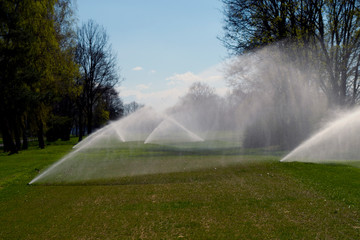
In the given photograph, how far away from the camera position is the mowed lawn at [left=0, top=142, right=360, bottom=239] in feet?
18.5

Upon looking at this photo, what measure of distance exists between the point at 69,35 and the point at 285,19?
19569 mm

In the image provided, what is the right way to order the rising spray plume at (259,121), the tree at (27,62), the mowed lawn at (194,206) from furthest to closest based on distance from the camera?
the tree at (27,62), the rising spray plume at (259,121), the mowed lawn at (194,206)

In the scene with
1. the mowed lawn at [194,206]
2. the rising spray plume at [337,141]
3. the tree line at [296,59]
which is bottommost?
the mowed lawn at [194,206]

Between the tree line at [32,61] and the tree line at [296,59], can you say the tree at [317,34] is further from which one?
the tree line at [32,61]

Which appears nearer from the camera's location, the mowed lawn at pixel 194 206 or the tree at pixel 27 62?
the mowed lawn at pixel 194 206

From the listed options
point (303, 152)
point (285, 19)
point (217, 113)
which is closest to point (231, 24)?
point (285, 19)

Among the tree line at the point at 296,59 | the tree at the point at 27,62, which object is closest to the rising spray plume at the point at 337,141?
the tree line at the point at 296,59

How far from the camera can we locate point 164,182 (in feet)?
33.2

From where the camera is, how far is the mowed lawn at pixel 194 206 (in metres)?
5.62

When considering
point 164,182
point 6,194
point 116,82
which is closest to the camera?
point 6,194

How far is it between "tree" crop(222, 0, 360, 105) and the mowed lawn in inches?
365

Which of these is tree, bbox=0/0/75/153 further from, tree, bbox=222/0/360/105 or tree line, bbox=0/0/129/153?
tree, bbox=222/0/360/105

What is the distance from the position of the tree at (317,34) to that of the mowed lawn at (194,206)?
30.4 ft

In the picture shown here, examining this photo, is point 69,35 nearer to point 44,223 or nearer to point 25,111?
point 25,111
